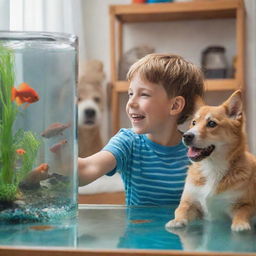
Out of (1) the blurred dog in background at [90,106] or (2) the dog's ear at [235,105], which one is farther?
(1) the blurred dog in background at [90,106]

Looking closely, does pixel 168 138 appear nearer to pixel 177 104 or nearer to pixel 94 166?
pixel 177 104

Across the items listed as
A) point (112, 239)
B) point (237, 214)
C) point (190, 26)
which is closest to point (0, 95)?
point (112, 239)

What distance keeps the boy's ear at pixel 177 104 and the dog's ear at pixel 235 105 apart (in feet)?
0.96

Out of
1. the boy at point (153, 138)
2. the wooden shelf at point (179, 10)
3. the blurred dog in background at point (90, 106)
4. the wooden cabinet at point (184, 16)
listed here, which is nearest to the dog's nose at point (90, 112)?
the blurred dog in background at point (90, 106)

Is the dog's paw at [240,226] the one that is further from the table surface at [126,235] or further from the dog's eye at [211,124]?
the dog's eye at [211,124]

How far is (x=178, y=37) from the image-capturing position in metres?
3.20

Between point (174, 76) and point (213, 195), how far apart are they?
16.5 inches

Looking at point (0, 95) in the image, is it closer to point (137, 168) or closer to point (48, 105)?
point (48, 105)

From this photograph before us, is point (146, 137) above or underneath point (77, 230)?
above

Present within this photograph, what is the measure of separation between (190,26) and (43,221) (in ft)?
8.05

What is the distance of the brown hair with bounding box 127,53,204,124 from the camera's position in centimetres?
126

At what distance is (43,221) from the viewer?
931 mm

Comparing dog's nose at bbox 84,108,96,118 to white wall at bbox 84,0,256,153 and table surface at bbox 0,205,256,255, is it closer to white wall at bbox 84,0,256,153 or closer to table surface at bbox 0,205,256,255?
white wall at bbox 84,0,256,153

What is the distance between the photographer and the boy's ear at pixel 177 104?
1.29m
